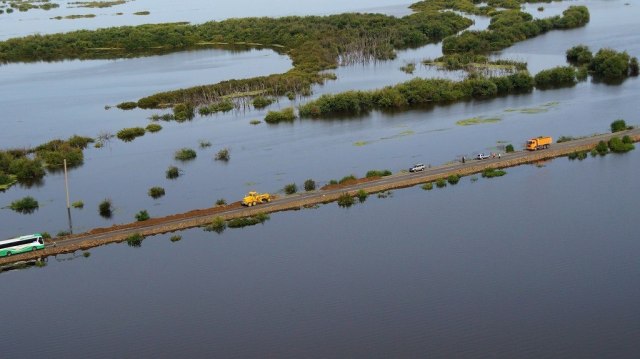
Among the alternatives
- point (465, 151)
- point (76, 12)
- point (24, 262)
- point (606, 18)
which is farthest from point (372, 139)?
point (76, 12)

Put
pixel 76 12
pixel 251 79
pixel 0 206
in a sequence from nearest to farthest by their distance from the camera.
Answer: pixel 0 206
pixel 251 79
pixel 76 12

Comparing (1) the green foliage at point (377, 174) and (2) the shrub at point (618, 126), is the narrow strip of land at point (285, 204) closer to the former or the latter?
(1) the green foliage at point (377, 174)

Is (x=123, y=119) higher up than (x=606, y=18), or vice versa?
(x=606, y=18)

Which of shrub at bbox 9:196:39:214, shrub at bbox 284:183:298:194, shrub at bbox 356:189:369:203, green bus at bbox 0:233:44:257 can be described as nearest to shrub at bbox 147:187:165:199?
shrub at bbox 9:196:39:214

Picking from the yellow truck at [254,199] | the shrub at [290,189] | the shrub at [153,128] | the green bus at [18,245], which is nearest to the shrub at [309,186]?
the shrub at [290,189]

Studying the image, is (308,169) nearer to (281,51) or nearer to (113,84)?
(113,84)

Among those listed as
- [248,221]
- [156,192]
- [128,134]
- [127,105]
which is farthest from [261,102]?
[248,221]

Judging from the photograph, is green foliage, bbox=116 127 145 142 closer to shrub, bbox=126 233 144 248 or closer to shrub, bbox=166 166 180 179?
shrub, bbox=166 166 180 179
